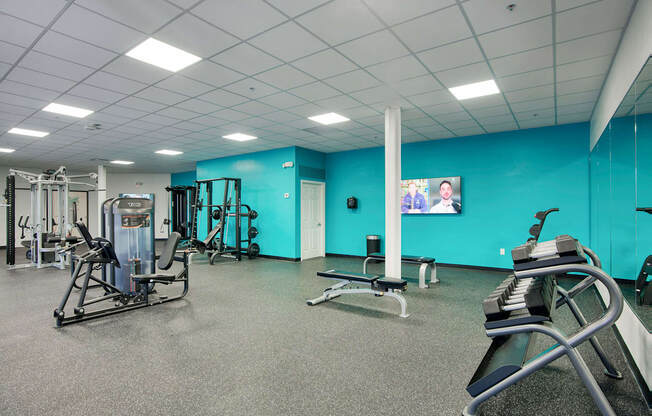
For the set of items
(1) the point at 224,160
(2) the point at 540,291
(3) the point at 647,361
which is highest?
(1) the point at 224,160

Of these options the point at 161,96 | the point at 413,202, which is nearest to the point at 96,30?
the point at 161,96

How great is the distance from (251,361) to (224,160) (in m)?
7.55

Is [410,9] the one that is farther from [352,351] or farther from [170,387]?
[170,387]

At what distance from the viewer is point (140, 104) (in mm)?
4871

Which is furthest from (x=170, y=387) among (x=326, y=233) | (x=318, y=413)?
(x=326, y=233)

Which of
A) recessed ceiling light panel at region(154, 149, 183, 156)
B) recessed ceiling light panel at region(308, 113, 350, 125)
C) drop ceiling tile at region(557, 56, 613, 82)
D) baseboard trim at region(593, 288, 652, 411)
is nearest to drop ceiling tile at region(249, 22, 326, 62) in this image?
recessed ceiling light panel at region(308, 113, 350, 125)

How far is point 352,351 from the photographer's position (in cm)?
281

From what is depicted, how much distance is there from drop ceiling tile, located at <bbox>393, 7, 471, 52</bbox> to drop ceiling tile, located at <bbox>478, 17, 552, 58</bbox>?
0.91ft

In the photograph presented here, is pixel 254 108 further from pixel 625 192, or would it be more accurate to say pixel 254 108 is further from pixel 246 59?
pixel 625 192

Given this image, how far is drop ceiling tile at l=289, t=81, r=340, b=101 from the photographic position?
4.25 meters

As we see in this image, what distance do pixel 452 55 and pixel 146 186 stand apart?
13214 mm

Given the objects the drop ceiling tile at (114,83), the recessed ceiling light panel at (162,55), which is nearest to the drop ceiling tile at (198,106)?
the drop ceiling tile at (114,83)

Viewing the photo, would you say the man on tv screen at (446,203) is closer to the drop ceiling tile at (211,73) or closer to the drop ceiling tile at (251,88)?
the drop ceiling tile at (251,88)

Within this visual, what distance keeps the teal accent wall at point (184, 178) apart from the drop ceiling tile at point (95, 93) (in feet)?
27.3
